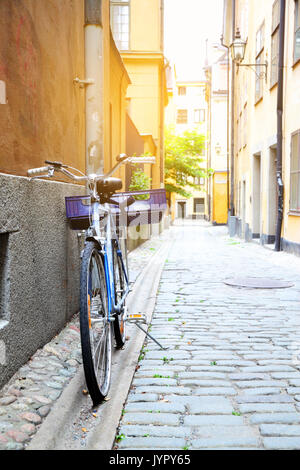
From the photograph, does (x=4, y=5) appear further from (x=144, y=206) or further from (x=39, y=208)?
(x=144, y=206)

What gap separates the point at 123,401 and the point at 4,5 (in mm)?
2515

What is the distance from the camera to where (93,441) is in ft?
8.11

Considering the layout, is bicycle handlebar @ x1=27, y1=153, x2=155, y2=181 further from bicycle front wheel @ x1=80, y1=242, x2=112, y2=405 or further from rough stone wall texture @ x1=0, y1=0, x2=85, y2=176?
bicycle front wheel @ x1=80, y1=242, x2=112, y2=405

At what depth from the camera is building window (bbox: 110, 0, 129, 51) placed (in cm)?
2136


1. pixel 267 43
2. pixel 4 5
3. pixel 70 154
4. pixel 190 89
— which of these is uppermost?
pixel 190 89

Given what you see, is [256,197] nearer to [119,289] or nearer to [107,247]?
[119,289]

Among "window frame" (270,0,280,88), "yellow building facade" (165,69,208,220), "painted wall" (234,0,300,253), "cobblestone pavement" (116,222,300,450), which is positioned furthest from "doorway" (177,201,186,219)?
"cobblestone pavement" (116,222,300,450)

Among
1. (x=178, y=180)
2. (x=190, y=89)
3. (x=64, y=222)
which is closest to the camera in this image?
(x=64, y=222)

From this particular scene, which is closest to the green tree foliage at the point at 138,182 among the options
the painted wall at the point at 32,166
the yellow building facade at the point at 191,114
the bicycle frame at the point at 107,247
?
the painted wall at the point at 32,166

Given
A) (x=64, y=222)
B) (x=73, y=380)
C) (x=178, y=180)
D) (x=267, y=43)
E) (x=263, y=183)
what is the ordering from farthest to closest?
(x=178, y=180), (x=263, y=183), (x=267, y=43), (x=64, y=222), (x=73, y=380)

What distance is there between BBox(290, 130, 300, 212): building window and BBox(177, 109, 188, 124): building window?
49840 mm

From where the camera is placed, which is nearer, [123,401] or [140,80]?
[123,401]

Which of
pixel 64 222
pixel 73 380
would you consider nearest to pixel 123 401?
pixel 73 380

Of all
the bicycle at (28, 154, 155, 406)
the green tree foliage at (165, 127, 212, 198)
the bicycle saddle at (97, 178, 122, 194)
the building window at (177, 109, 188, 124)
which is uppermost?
the building window at (177, 109, 188, 124)
